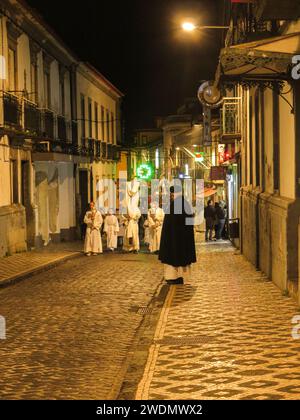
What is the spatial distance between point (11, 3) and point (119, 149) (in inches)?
1098

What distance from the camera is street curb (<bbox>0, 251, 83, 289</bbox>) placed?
624 inches

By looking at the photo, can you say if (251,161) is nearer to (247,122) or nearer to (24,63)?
(247,122)

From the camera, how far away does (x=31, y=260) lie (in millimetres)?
20641

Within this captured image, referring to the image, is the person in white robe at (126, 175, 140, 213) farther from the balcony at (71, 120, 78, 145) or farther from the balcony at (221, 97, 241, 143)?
the balcony at (71, 120, 78, 145)

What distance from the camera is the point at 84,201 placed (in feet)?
122

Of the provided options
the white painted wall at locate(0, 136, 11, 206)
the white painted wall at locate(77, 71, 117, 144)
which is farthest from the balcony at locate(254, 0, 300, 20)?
the white painted wall at locate(77, 71, 117, 144)

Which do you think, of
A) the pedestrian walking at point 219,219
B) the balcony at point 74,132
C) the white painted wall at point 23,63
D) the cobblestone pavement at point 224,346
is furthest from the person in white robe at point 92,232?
the balcony at point 74,132

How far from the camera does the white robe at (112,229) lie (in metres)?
25.6

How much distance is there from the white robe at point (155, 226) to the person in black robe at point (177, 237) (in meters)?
9.39

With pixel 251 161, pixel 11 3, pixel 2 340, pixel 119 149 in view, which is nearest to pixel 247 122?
pixel 251 161

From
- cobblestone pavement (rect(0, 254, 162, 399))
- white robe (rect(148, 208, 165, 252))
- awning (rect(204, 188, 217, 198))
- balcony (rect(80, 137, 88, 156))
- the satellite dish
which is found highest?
the satellite dish

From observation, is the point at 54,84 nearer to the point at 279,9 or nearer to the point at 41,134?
the point at 41,134

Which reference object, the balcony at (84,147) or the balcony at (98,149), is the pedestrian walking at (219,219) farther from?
the balcony at (98,149)

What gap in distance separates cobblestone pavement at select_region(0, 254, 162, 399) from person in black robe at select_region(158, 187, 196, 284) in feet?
2.74
